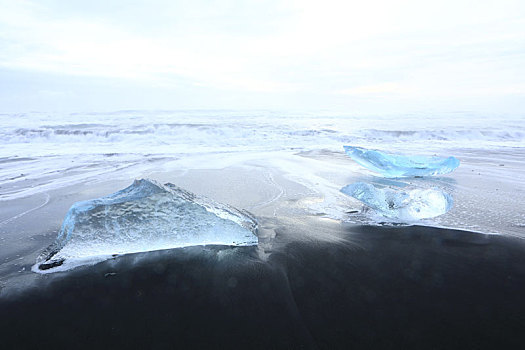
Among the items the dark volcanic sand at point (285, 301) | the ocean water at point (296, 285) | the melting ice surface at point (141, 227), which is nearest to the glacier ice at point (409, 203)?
the ocean water at point (296, 285)

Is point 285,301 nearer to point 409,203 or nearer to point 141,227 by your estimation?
point 141,227

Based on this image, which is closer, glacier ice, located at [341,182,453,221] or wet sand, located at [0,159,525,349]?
wet sand, located at [0,159,525,349]

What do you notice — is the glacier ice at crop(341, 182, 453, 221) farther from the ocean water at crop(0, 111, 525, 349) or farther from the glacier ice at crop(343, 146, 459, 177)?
the glacier ice at crop(343, 146, 459, 177)

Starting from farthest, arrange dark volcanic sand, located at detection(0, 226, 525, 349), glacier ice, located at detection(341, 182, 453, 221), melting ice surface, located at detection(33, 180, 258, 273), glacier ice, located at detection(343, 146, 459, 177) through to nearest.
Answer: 1. glacier ice, located at detection(343, 146, 459, 177)
2. glacier ice, located at detection(341, 182, 453, 221)
3. melting ice surface, located at detection(33, 180, 258, 273)
4. dark volcanic sand, located at detection(0, 226, 525, 349)

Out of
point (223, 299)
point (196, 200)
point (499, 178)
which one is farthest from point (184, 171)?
point (499, 178)

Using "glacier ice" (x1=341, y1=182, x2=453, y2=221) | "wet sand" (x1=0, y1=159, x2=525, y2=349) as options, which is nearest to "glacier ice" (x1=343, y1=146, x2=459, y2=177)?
"glacier ice" (x1=341, y1=182, x2=453, y2=221)

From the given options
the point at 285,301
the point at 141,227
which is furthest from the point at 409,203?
the point at 141,227
